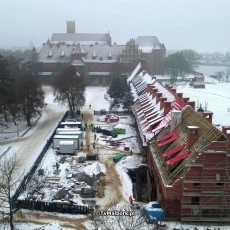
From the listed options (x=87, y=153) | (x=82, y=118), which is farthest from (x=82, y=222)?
(x=82, y=118)

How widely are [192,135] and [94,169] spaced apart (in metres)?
11.0

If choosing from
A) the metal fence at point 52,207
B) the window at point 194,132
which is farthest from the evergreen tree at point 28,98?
the window at point 194,132

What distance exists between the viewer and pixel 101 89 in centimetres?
8344

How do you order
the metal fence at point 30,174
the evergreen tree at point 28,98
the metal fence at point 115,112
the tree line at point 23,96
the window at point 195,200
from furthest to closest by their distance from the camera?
the metal fence at point 115,112 → the evergreen tree at point 28,98 → the tree line at point 23,96 → the metal fence at point 30,174 → the window at point 195,200

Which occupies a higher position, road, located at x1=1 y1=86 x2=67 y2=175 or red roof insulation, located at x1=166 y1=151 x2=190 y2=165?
red roof insulation, located at x1=166 y1=151 x2=190 y2=165

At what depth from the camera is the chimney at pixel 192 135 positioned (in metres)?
25.0

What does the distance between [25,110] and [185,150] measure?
96.6 ft

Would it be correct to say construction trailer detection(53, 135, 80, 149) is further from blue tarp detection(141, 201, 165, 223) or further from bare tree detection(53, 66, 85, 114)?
bare tree detection(53, 66, 85, 114)

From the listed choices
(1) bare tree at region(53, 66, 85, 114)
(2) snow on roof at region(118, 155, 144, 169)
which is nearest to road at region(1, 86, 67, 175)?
(1) bare tree at region(53, 66, 85, 114)

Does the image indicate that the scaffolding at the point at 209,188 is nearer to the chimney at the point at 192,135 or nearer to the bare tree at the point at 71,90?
the chimney at the point at 192,135

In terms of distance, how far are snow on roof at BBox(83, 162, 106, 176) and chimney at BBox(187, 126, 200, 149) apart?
9849 millimetres

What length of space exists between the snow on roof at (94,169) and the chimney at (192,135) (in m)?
9.85

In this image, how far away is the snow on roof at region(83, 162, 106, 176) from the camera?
32.0 meters

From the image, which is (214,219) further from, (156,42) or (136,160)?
(156,42)
